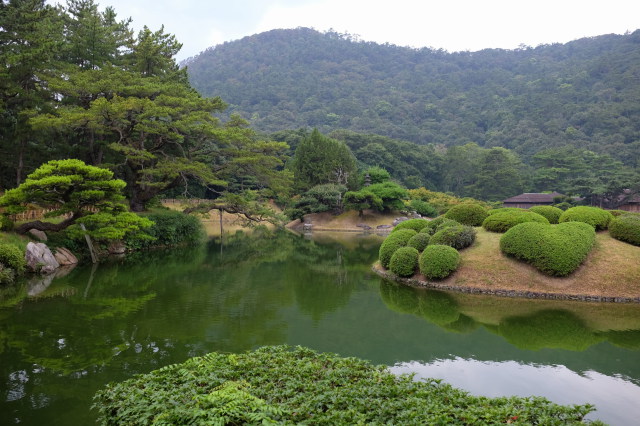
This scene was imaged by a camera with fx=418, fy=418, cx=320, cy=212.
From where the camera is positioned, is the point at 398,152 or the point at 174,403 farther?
the point at 398,152

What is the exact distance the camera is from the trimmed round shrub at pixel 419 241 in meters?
14.5

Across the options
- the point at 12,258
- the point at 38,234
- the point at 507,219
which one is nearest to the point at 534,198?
the point at 507,219

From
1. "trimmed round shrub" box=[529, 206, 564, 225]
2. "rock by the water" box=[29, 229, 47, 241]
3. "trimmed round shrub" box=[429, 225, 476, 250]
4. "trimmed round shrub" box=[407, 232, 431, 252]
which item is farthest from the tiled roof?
"rock by the water" box=[29, 229, 47, 241]

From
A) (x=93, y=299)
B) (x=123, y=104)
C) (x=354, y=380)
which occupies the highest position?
(x=123, y=104)

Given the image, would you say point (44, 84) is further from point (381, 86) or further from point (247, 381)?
point (381, 86)

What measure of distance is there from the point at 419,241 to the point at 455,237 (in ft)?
4.08

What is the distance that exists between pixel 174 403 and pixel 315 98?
357ft

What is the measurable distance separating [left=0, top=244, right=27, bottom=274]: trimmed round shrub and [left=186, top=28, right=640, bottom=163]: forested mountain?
68.1 m

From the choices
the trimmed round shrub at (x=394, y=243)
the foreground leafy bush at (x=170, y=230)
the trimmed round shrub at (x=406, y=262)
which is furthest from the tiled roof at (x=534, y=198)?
the trimmed round shrub at (x=406, y=262)

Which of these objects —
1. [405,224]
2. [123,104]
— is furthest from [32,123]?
[405,224]

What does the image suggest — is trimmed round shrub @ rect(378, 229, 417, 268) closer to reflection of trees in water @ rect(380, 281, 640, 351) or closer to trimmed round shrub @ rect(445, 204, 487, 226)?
trimmed round shrub @ rect(445, 204, 487, 226)

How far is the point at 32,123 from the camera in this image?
58.5ft

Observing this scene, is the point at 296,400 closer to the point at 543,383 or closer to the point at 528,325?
the point at 543,383

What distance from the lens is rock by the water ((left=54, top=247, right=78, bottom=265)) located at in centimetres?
1600
